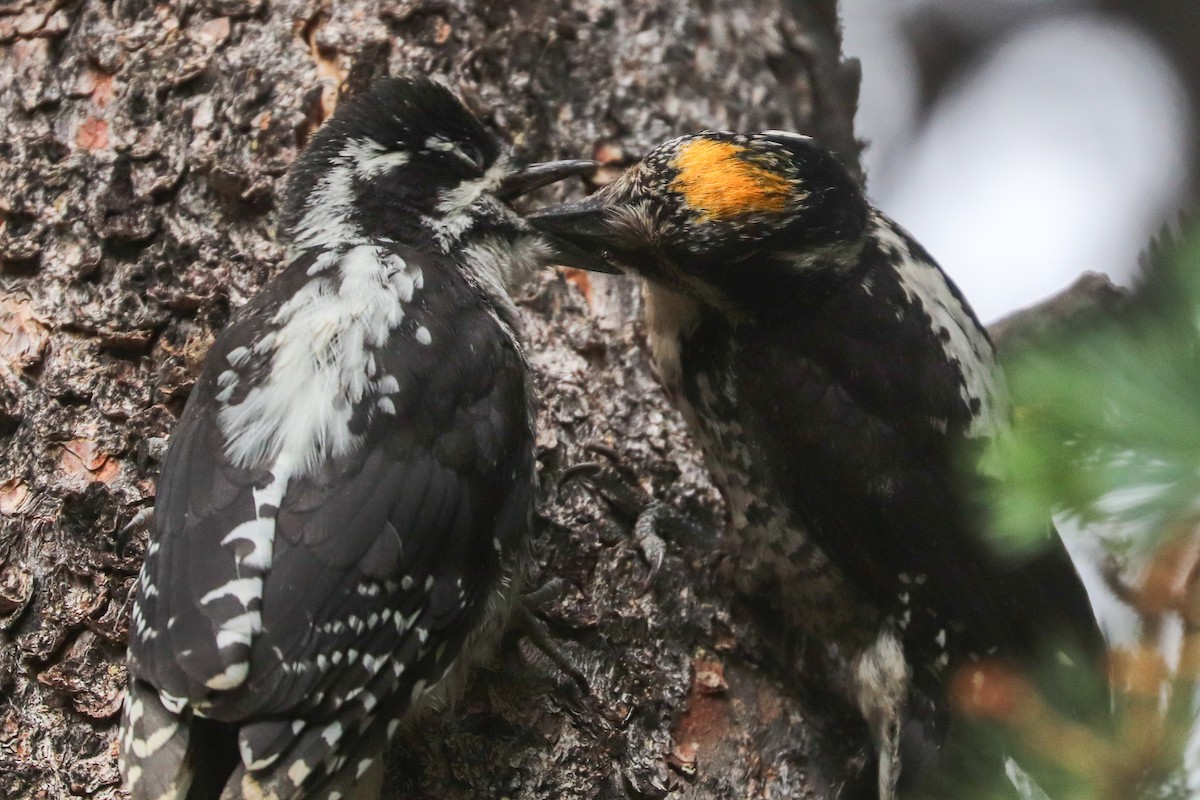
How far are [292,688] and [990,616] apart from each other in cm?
Result: 131

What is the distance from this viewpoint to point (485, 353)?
2184 mm

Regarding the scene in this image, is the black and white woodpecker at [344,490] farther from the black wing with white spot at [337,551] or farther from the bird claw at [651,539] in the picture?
the bird claw at [651,539]

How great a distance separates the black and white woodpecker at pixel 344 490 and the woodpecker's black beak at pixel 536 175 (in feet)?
0.25

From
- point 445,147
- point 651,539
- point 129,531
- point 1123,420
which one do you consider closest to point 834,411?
point 651,539

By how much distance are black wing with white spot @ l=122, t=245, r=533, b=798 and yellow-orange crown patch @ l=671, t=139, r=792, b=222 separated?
0.44 meters

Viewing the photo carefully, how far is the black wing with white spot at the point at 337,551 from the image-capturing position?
1.76 meters

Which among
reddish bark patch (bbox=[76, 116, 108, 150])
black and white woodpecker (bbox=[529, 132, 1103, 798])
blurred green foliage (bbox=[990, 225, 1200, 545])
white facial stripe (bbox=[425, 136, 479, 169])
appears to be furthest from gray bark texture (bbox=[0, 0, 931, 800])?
blurred green foliage (bbox=[990, 225, 1200, 545])

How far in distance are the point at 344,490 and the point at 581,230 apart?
796mm

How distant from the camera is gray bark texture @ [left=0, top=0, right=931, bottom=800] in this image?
2.18 metres

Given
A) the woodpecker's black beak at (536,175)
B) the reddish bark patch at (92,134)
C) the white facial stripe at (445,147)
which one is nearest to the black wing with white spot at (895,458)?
the woodpecker's black beak at (536,175)

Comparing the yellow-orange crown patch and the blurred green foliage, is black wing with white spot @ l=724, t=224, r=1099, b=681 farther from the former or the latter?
the blurred green foliage

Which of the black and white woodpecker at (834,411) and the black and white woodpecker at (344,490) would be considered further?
the black and white woodpecker at (834,411)

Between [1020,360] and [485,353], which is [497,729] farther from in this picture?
[1020,360]

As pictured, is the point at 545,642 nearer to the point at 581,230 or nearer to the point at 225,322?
the point at 581,230
